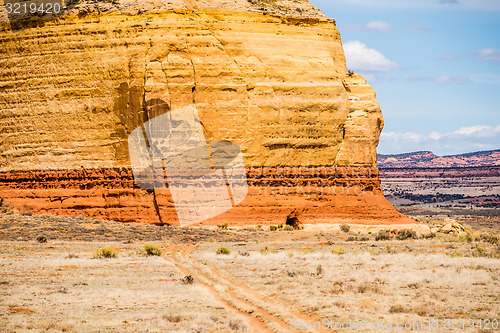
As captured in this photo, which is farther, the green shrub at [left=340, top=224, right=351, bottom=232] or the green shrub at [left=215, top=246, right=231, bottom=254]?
the green shrub at [left=340, top=224, right=351, bottom=232]

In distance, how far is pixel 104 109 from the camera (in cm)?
3209

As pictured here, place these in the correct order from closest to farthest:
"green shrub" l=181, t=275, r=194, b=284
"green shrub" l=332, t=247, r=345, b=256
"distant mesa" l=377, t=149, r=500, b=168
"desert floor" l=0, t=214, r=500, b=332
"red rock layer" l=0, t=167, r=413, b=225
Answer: "desert floor" l=0, t=214, r=500, b=332
"green shrub" l=181, t=275, r=194, b=284
"green shrub" l=332, t=247, r=345, b=256
"red rock layer" l=0, t=167, r=413, b=225
"distant mesa" l=377, t=149, r=500, b=168

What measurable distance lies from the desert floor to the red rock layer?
14.5ft

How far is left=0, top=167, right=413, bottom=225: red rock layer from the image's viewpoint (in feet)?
102

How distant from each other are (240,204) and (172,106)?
18.0ft

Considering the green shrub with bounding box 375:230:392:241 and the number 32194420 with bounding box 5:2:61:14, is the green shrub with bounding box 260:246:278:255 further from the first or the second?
the number 32194420 with bounding box 5:2:61:14

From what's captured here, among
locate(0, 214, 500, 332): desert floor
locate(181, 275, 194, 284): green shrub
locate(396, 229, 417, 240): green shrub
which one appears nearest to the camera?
locate(0, 214, 500, 332): desert floor

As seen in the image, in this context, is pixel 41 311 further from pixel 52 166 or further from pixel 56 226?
pixel 52 166

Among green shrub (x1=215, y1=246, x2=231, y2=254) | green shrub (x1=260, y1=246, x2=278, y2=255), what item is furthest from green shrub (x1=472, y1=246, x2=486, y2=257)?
green shrub (x1=215, y1=246, x2=231, y2=254)

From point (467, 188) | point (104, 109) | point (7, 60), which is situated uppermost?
point (7, 60)

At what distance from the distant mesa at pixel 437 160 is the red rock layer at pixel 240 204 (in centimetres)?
14629

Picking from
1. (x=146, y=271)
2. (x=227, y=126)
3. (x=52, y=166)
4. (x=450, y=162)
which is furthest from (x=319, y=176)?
(x=450, y=162)

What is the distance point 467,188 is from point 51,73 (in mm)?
91880

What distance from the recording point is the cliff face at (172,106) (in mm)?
31656
